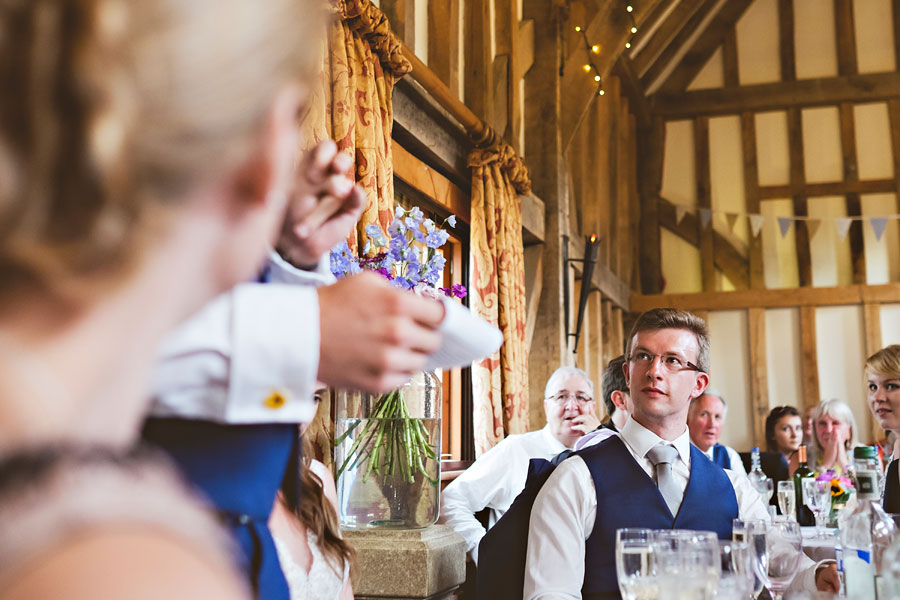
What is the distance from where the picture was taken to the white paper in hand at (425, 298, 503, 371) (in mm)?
577

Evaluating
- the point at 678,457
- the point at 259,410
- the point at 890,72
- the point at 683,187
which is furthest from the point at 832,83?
the point at 259,410

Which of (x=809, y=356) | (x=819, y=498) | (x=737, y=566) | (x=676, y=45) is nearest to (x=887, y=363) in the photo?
(x=819, y=498)

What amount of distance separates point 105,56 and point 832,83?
9.75 metres

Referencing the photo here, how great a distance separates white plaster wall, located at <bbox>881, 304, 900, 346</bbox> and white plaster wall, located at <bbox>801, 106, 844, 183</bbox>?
144 centimetres

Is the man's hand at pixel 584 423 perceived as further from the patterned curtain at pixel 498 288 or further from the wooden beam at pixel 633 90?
the wooden beam at pixel 633 90

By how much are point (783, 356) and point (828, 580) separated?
7.27 m

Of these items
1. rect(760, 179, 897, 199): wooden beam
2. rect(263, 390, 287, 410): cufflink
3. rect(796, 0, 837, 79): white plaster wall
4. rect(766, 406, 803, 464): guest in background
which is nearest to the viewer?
rect(263, 390, 287, 410): cufflink

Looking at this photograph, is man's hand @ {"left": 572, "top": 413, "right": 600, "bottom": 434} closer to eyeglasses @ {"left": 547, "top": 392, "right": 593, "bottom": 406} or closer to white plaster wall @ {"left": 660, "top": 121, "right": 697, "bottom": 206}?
eyeglasses @ {"left": 547, "top": 392, "right": 593, "bottom": 406}

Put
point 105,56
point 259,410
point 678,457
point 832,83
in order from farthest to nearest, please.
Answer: point 832,83, point 678,457, point 259,410, point 105,56

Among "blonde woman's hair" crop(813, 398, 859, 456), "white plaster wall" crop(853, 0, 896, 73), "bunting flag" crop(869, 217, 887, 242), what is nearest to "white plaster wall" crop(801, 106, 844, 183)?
"white plaster wall" crop(853, 0, 896, 73)

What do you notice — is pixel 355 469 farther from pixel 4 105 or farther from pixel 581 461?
pixel 4 105

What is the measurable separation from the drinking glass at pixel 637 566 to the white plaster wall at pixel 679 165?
8416 mm

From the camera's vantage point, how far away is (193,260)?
1.02 feet

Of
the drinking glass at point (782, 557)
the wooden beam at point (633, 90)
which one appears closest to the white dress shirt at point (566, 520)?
the drinking glass at point (782, 557)
